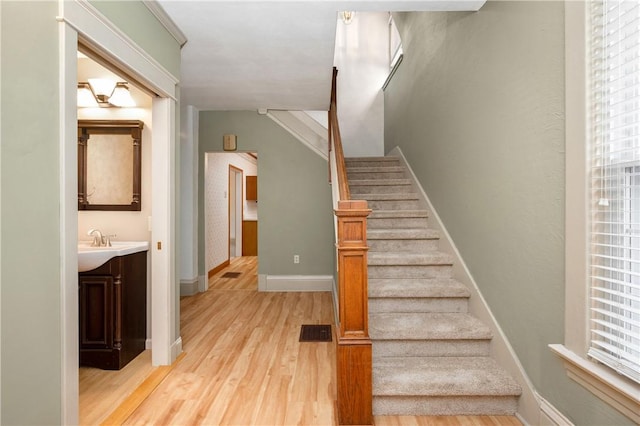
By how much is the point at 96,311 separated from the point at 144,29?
203cm

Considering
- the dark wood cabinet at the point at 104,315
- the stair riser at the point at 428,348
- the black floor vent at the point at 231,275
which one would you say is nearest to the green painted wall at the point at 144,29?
the dark wood cabinet at the point at 104,315

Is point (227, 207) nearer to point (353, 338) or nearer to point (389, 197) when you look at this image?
point (389, 197)

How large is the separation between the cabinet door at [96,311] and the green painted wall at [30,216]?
114 centimetres

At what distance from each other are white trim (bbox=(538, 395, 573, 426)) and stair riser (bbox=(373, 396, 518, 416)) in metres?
0.22

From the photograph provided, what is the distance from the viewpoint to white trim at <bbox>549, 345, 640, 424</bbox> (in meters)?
1.25

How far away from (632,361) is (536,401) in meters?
0.70

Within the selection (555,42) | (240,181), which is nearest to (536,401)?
(555,42)

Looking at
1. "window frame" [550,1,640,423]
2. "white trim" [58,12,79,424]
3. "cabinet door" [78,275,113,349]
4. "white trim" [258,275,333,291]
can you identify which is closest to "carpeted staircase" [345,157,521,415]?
"window frame" [550,1,640,423]

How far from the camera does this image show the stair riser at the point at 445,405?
1.99 metres

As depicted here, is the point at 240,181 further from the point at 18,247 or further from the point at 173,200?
the point at 18,247

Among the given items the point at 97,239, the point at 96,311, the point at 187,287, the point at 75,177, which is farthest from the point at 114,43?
the point at 187,287

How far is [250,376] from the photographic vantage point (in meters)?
2.49

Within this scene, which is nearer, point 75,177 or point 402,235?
point 75,177

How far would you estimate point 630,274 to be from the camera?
1.29 m
